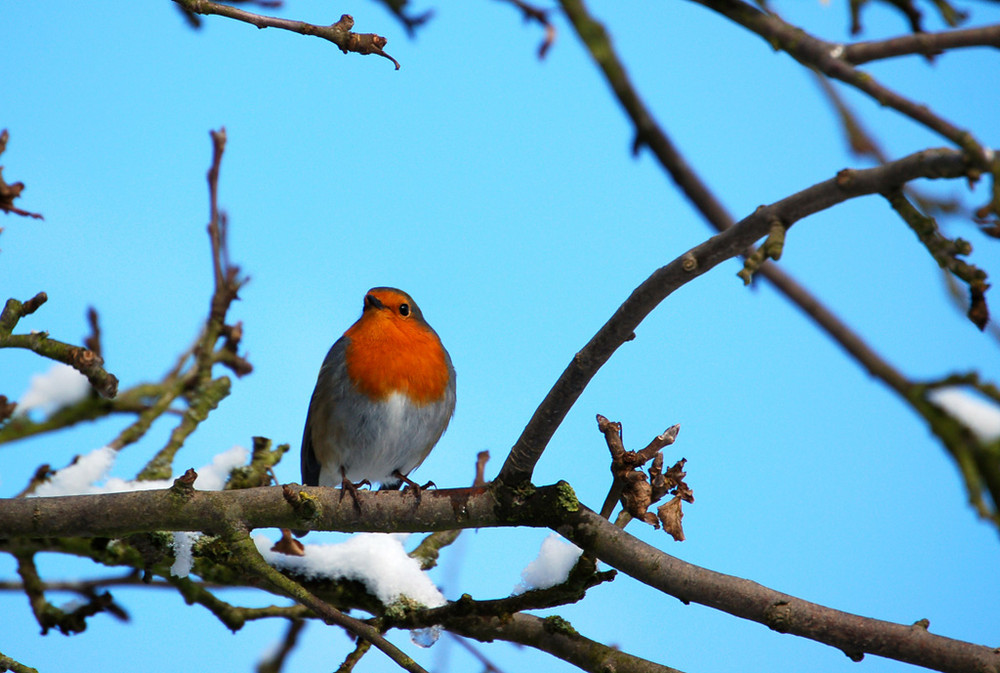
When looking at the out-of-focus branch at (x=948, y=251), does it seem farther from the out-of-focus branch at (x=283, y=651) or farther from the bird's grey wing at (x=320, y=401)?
the bird's grey wing at (x=320, y=401)

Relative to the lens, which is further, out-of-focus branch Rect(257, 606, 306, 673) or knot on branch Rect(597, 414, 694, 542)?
out-of-focus branch Rect(257, 606, 306, 673)

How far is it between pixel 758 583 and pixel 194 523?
183 cm

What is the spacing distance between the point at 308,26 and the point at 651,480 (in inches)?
69.4

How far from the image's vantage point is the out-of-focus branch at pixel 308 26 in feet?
8.05

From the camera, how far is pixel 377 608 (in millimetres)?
3473

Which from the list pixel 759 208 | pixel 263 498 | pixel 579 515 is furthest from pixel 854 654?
pixel 263 498

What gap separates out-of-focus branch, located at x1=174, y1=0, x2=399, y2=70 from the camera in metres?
2.45

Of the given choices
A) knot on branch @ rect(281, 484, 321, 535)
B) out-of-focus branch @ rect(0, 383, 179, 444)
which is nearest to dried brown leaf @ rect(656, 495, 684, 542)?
knot on branch @ rect(281, 484, 321, 535)

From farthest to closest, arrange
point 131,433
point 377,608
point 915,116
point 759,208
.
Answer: point 131,433 < point 377,608 < point 759,208 < point 915,116

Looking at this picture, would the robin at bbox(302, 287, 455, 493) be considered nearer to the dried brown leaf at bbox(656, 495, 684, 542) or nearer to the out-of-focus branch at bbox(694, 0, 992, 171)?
the dried brown leaf at bbox(656, 495, 684, 542)

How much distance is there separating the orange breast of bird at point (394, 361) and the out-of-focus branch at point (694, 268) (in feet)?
5.09

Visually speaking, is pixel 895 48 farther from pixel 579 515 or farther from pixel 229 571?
pixel 229 571

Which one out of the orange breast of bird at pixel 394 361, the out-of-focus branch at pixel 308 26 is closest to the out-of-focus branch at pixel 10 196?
the out-of-focus branch at pixel 308 26

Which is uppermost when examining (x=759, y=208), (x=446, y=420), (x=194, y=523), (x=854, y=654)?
(x=446, y=420)
